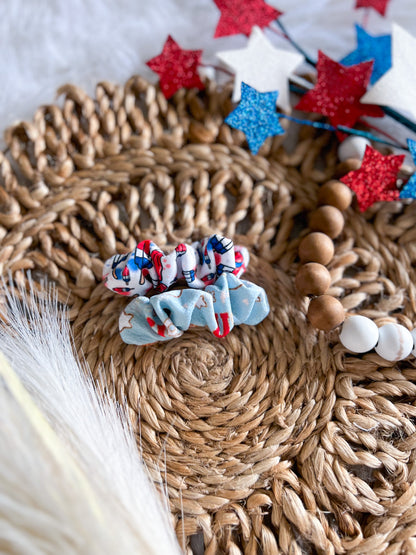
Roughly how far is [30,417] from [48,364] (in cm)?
7

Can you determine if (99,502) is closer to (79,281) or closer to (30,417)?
(30,417)

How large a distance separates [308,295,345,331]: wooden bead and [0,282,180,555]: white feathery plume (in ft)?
0.71

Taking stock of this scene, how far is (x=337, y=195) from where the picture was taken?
0.62m

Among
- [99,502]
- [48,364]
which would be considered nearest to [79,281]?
[48,364]

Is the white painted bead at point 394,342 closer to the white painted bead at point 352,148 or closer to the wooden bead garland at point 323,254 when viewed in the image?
the wooden bead garland at point 323,254

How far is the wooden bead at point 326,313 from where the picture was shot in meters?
0.55

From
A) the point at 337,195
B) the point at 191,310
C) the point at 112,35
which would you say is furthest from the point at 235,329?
the point at 112,35

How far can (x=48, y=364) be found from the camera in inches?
20.3

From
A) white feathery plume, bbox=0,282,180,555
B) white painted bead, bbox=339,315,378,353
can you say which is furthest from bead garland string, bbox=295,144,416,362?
white feathery plume, bbox=0,282,180,555

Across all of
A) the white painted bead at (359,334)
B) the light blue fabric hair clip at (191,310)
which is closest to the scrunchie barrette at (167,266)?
the light blue fabric hair clip at (191,310)

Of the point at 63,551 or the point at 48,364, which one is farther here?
the point at 48,364

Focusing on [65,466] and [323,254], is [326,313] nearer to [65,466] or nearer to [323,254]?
[323,254]

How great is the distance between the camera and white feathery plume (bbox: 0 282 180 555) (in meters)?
0.41

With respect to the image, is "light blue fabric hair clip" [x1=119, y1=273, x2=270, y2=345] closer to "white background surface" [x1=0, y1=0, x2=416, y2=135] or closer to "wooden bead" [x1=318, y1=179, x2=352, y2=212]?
"wooden bead" [x1=318, y1=179, x2=352, y2=212]
